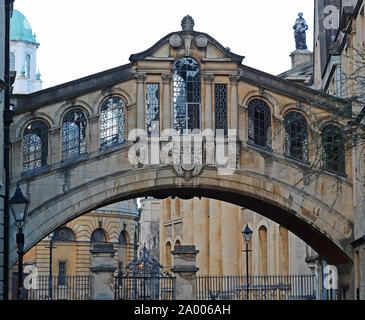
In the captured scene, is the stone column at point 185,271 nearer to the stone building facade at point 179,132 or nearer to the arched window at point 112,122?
the stone building facade at point 179,132

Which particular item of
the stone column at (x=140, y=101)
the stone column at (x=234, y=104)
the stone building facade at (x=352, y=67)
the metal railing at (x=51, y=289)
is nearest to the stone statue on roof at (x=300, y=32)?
the stone building facade at (x=352, y=67)

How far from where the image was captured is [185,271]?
30.7m

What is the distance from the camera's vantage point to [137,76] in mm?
30703

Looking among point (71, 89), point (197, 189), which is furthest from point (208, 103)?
point (71, 89)

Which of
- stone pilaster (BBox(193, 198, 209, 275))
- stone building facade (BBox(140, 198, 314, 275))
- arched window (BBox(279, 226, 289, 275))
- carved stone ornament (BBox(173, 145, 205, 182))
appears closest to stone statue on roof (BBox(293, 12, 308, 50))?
stone building facade (BBox(140, 198, 314, 275))

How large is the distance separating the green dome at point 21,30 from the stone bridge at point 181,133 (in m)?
73.4

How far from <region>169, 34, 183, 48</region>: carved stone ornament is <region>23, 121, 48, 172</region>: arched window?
488cm

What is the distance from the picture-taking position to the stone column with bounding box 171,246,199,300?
30500mm

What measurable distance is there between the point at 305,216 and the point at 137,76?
703cm

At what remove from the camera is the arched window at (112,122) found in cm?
3056

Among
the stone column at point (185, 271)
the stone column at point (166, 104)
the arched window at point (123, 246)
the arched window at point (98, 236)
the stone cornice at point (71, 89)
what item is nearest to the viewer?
the stone cornice at point (71, 89)

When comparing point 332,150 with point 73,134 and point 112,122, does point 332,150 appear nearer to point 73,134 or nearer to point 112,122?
point 112,122

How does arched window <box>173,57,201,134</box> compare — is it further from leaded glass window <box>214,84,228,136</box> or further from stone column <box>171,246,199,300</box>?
stone column <box>171,246,199,300</box>
